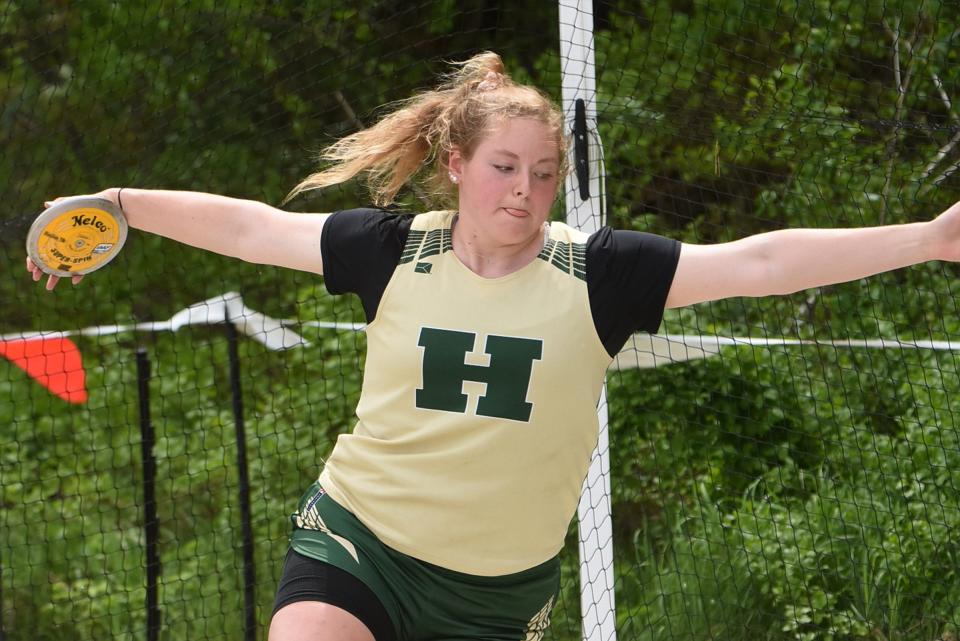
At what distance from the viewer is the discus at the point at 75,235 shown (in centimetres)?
254

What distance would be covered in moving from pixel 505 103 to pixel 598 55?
3.82 metres

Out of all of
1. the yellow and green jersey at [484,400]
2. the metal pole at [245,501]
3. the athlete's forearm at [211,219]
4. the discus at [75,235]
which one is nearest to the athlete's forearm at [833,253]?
the yellow and green jersey at [484,400]

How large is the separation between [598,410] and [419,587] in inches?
66.4

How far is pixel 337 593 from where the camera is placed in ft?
7.29

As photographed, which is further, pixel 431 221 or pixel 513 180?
pixel 431 221

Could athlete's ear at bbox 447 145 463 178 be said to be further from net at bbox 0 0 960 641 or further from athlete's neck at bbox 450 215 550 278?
net at bbox 0 0 960 641

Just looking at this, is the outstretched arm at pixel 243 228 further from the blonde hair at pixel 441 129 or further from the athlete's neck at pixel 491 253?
the athlete's neck at pixel 491 253

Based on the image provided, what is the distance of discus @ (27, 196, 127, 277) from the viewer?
2543 millimetres

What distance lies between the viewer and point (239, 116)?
6.63 m

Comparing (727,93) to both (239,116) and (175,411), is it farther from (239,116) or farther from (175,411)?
(175,411)

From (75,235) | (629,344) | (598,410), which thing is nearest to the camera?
(75,235)

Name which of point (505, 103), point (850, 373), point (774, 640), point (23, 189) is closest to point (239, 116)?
point (23, 189)

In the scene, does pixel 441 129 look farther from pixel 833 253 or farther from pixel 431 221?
pixel 833 253

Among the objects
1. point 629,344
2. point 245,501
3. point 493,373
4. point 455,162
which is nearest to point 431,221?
point 455,162
